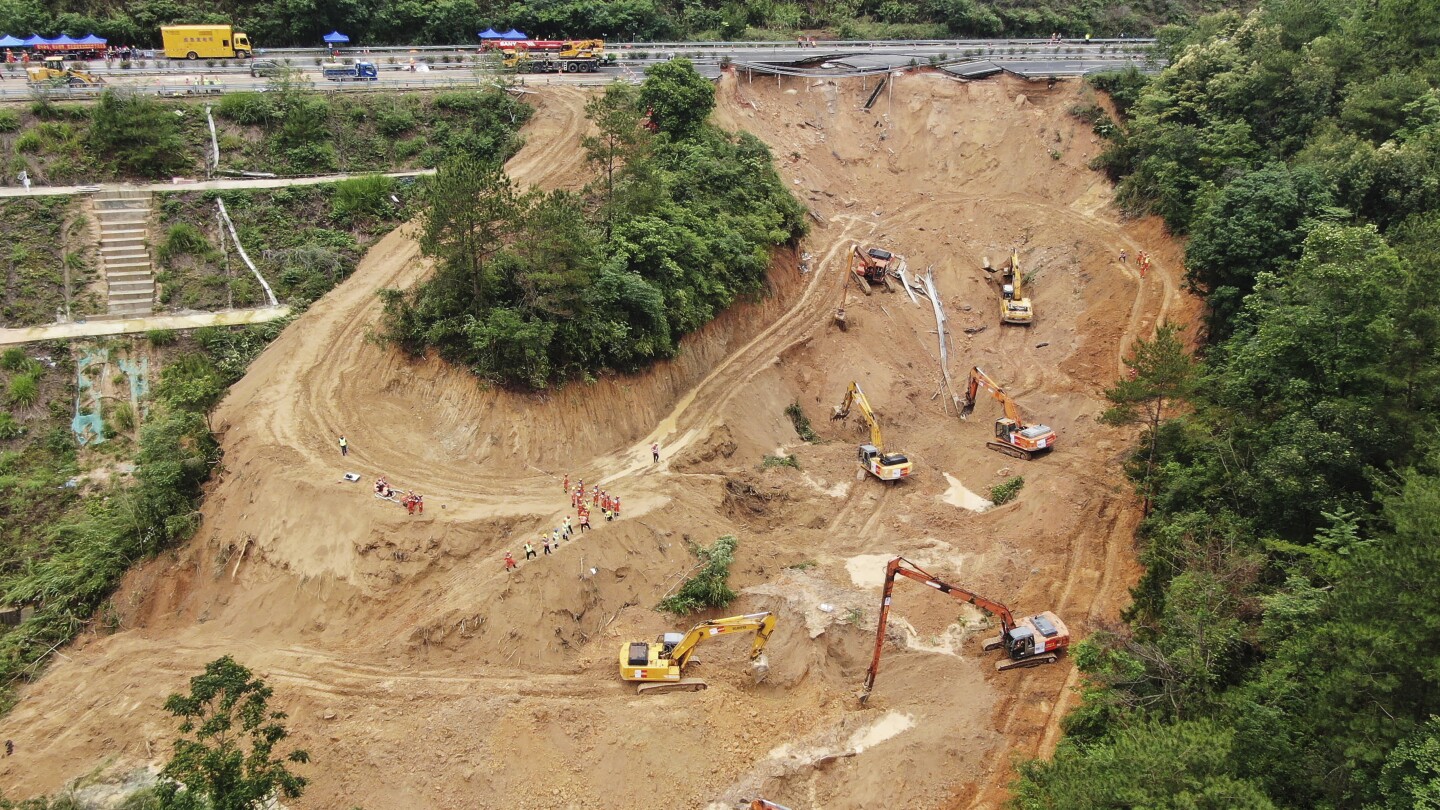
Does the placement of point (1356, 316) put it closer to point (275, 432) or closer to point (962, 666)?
point (962, 666)

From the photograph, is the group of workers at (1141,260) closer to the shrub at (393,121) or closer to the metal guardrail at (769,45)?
the metal guardrail at (769,45)

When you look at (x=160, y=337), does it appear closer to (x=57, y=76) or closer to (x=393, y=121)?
(x=393, y=121)

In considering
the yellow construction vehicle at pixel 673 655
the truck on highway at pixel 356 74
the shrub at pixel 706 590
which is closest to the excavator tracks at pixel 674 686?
the yellow construction vehicle at pixel 673 655

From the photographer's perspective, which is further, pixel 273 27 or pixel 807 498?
pixel 273 27

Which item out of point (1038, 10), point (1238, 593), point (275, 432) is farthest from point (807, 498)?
point (1038, 10)

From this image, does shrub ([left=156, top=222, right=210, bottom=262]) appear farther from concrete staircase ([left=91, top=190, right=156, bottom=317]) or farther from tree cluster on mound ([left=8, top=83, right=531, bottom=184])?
tree cluster on mound ([left=8, top=83, right=531, bottom=184])

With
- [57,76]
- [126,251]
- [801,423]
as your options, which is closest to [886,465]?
[801,423]

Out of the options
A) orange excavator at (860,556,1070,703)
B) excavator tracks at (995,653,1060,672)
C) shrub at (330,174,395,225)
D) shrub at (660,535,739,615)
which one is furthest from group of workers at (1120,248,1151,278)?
shrub at (330,174,395,225)
